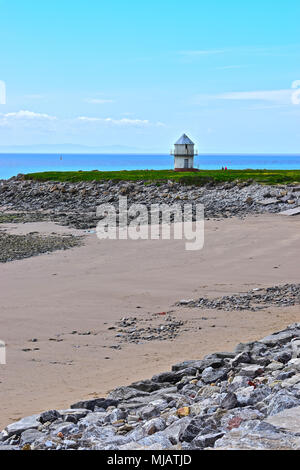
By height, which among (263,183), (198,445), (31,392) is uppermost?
(263,183)

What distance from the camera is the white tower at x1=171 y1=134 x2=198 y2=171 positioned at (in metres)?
62.6

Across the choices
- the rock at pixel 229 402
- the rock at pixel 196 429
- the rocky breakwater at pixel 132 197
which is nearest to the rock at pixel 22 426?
the rock at pixel 196 429

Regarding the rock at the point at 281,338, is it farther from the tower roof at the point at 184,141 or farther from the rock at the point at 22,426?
the tower roof at the point at 184,141

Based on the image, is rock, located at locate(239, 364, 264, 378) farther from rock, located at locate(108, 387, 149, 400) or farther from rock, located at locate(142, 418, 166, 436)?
rock, located at locate(142, 418, 166, 436)

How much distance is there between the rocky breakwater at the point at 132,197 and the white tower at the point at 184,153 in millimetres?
18601

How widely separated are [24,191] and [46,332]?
34565mm

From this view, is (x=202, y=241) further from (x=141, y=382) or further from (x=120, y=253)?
(x=141, y=382)

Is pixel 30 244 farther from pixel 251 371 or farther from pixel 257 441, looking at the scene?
pixel 257 441

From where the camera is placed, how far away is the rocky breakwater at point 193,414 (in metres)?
5.63

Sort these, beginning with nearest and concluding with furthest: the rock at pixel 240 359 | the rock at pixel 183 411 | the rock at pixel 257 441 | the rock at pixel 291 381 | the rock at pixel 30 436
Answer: the rock at pixel 257 441
the rock at pixel 30 436
the rock at pixel 183 411
the rock at pixel 291 381
the rock at pixel 240 359

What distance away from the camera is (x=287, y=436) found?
5.36 m

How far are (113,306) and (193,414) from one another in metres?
7.54

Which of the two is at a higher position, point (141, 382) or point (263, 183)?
point (263, 183)

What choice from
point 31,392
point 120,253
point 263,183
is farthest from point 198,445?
point 263,183
